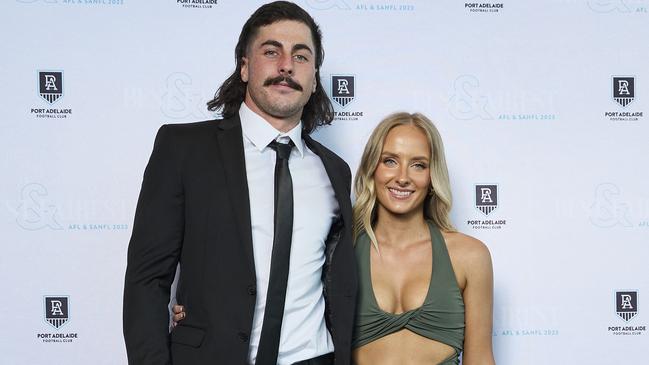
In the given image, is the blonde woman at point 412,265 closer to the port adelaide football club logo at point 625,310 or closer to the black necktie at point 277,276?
the black necktie at point 277,276

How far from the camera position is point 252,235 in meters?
1.50

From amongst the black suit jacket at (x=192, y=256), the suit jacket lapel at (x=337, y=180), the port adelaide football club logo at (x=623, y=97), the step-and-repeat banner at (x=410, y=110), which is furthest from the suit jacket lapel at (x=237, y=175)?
the port adelaide football club logo at (x=623, y=97)

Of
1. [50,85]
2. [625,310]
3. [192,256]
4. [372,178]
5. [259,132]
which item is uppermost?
[50,85]

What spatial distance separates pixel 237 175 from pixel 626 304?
66.5 inches

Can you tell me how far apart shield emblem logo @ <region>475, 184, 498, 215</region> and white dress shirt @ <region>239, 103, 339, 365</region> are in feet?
2.73

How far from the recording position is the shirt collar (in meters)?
1.62

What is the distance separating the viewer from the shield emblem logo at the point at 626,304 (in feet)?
7.80

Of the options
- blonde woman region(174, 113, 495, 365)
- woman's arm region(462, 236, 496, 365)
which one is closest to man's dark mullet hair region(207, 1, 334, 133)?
blonde woman region(174, 113, 495, 365)

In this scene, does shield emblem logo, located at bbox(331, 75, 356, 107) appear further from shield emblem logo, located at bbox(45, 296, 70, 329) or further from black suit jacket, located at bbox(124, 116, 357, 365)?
shield emblem logo, located at bbox(45, 296, 70, 329)

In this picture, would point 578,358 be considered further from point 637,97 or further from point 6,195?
point 6,195

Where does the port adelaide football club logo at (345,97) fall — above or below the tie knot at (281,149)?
above

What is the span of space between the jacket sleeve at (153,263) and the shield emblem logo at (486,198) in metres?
1.24

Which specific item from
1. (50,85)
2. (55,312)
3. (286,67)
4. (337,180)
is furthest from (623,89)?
(55,312)

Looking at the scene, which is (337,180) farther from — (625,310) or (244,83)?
(625,310)
